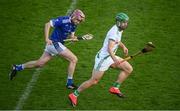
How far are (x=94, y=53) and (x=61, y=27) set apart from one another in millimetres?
2322

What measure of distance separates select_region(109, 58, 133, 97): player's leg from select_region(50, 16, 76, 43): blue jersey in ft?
4.86

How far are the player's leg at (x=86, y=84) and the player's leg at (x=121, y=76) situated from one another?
0.49m

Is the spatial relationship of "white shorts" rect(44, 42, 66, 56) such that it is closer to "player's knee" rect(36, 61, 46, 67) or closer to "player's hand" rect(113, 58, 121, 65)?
"player's knee" rect(36, 61, 46, 67)

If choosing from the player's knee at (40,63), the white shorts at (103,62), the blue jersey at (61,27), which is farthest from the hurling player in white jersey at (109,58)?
the player's knee at (40,63)

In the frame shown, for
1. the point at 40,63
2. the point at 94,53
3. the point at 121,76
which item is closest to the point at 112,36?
the point at 121,76

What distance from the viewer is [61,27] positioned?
11.9 m

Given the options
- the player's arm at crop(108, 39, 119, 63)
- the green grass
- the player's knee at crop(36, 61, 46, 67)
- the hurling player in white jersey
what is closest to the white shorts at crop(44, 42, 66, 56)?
the player's knee at crop(36, 61, 46, 67)

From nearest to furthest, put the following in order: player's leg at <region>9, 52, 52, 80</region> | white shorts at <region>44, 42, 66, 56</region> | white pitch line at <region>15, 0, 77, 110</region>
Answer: white pitch line at <region>15, 0, 77, 110</region>, white shorts at <region>44, 42, 66, 56</region>, player's leg at <region>9, 52, 52, 80</region>

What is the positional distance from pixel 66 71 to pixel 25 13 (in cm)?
353

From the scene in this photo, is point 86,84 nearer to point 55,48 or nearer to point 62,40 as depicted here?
point 55,48

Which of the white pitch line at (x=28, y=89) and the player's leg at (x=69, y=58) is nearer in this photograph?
the white pitch line at (x=28, y=89)

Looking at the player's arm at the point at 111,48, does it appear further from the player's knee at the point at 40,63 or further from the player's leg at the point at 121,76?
the player's knee at the point at 40,63

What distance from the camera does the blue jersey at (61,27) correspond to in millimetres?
11734

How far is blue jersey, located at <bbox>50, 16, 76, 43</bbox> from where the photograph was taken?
11.7m
